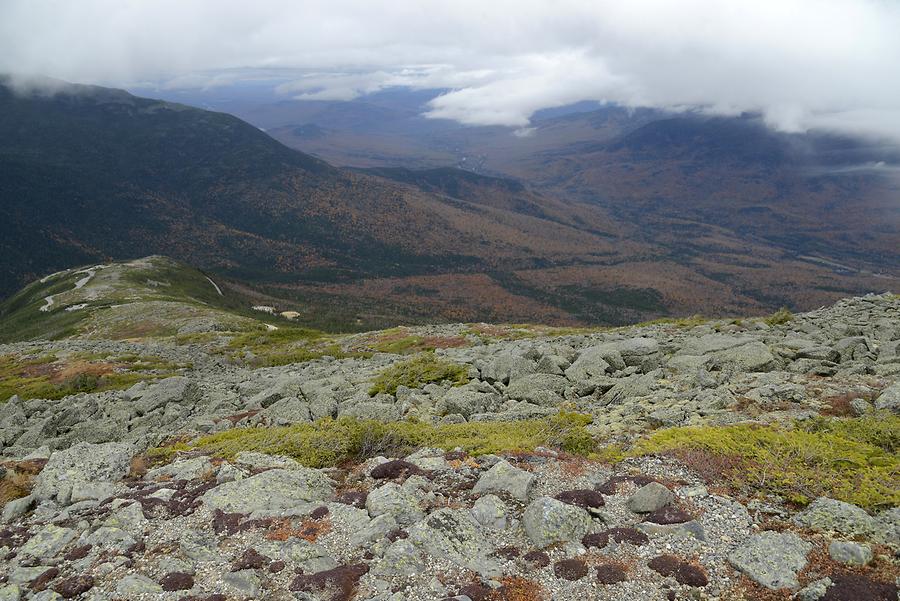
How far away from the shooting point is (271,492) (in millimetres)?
13547

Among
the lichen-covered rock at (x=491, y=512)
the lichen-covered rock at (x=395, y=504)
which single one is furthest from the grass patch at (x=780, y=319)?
the lichen-covered rock at (x=395, y=504)

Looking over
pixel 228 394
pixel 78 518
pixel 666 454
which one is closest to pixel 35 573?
pixel 78 518

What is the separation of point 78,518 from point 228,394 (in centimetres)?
2138

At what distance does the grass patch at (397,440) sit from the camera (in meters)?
16.4

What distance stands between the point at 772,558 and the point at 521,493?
17.8 feet

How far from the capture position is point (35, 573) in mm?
10484

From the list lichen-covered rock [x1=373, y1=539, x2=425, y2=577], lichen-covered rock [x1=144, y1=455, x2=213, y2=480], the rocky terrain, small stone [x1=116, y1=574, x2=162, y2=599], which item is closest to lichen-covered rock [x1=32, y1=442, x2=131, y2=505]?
the rocky terrain

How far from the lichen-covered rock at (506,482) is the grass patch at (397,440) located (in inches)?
80.0

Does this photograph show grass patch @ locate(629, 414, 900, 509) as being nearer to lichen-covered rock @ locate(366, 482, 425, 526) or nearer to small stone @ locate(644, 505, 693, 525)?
small stone @ locate(644, 505, 693, 525)

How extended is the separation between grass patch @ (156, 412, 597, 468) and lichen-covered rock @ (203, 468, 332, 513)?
77.4 inches

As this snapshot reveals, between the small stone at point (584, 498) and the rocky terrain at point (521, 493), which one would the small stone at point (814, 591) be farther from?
the small stone at point (584, 498)

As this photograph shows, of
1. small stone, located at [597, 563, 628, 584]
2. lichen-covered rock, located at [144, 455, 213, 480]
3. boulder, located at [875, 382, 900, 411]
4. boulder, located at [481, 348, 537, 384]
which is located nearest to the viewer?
small stone, located at [597, 563, 628, 584]

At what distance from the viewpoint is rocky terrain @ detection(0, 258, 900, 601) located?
9.77 metres

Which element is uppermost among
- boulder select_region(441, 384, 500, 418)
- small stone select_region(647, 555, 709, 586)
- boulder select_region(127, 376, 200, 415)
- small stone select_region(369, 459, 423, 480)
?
small stone select_region(647, 555, 709, 586)
